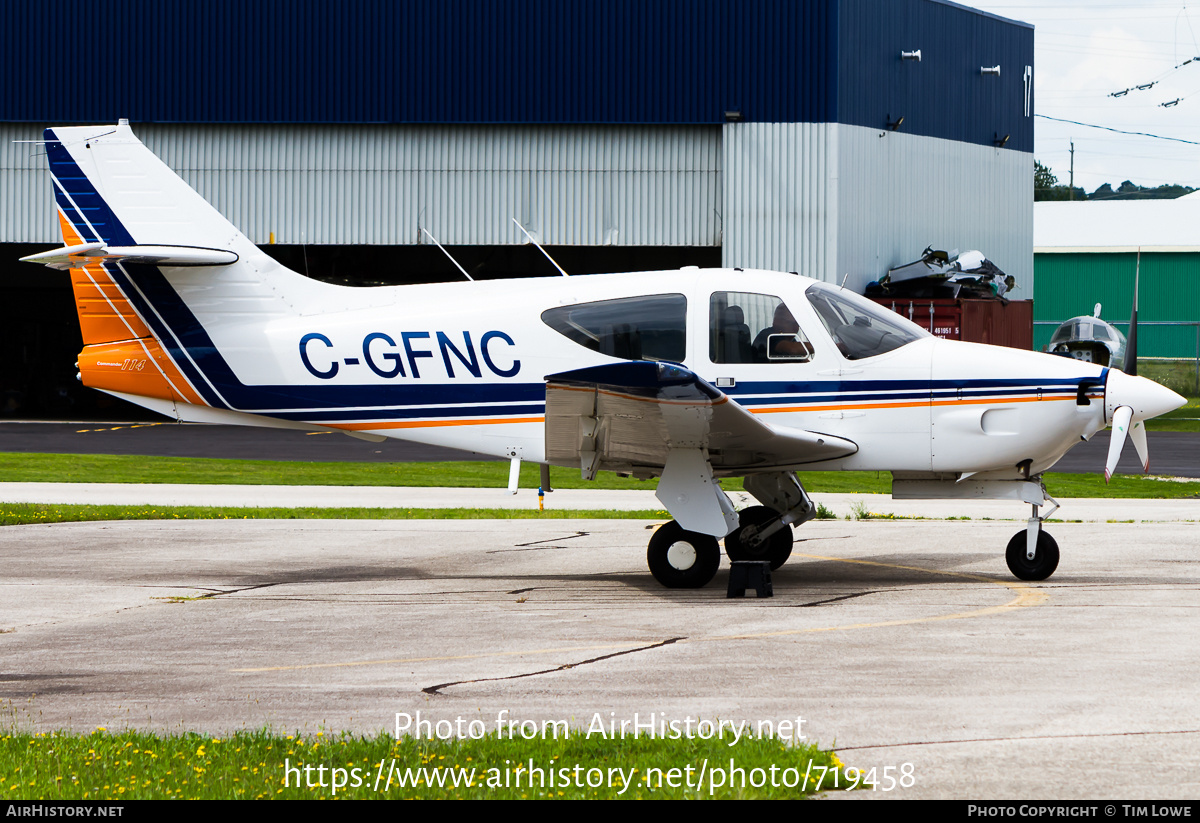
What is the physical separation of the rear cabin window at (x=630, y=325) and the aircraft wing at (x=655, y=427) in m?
0.80

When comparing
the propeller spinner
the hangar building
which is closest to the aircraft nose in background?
the propeller spinner

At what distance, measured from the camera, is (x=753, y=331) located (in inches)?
427

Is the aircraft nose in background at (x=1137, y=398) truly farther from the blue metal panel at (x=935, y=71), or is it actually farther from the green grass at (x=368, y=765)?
the blue metal panel at (x=935, y=71)

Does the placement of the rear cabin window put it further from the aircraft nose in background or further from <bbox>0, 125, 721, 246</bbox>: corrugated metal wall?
<bbox>0, 125, 721, 246</bbox>: corrugated metal wall

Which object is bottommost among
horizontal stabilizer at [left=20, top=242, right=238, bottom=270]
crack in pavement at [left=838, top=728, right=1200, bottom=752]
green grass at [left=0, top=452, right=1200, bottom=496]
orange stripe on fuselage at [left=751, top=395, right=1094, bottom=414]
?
green grass at [left=0, top=452, right=1200, bottom=496]

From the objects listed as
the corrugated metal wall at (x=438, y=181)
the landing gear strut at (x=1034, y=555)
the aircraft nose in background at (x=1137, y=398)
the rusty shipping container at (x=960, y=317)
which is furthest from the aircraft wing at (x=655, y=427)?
the corrugated metal wall at (x=438, y=181)

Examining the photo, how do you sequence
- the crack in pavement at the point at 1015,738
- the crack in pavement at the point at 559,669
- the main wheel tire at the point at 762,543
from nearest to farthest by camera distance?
1. the crack in pavement at the point at 1015,738
2. the crack in pavement at the point at 559,669
3. the main wheel tire at the point at 762,543

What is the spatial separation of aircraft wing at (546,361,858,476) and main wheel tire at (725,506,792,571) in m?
1.01

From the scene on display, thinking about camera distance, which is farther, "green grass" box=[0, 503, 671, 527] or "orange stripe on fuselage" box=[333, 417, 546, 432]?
"green grass" box=[0, 503, 671, 527]

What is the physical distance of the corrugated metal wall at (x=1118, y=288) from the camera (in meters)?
56.7

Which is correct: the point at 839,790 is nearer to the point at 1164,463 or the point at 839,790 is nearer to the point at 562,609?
the point at 562,609

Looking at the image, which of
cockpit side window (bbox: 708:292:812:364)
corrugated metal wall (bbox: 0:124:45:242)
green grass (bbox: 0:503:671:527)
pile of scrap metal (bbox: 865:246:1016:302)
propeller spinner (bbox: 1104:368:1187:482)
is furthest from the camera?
corrugated metal wall (bbox: 0:124:45:242)

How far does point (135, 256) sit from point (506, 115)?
19001 mm

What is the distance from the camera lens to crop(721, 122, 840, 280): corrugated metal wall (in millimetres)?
28781
